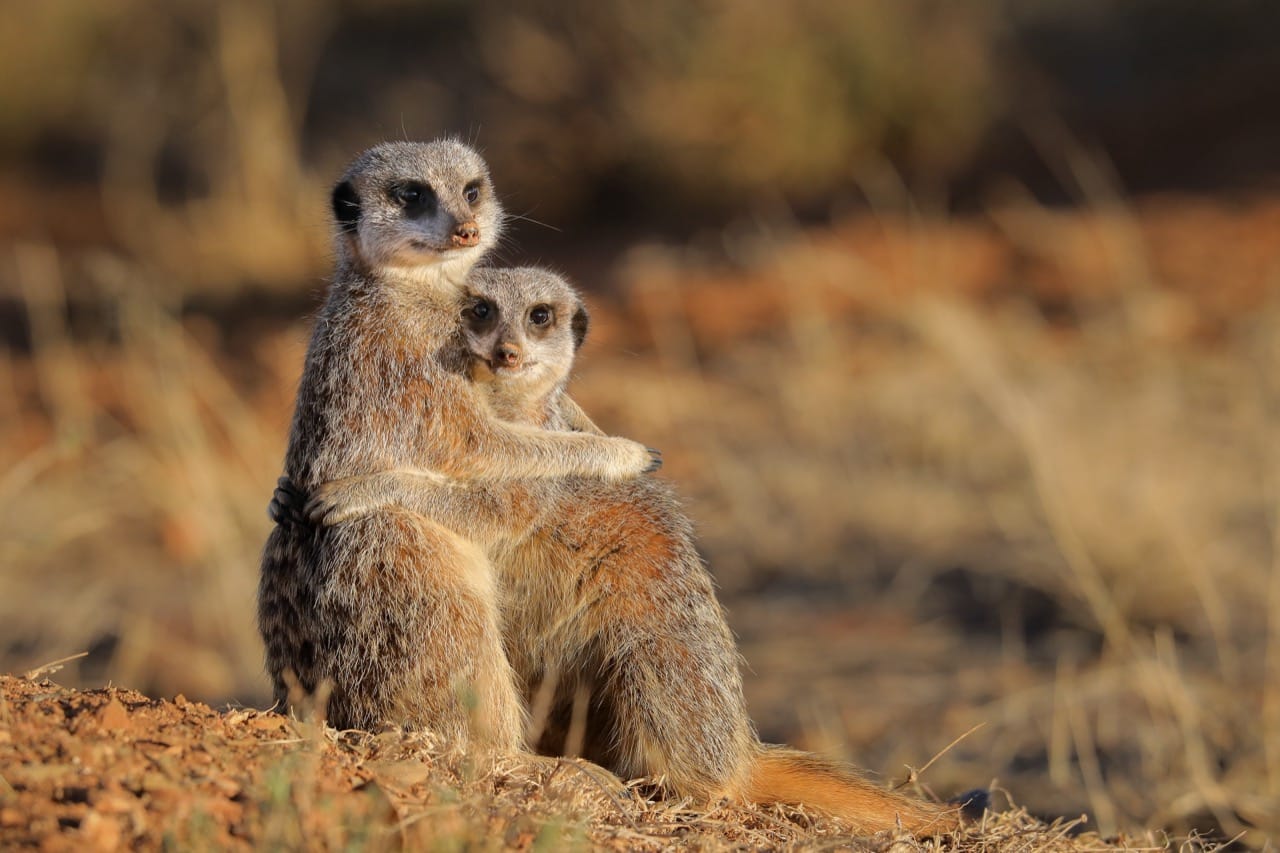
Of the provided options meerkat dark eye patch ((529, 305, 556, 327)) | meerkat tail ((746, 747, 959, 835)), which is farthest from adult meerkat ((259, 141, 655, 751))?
meerkat tail ((746, 747, 959, 835))

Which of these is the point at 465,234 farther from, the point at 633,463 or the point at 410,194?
the point at 633,463

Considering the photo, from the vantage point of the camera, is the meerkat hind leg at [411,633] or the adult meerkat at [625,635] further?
the adult meerkat at [625,635]

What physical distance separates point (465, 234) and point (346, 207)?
497mm

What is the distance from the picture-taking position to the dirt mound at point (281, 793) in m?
2.78

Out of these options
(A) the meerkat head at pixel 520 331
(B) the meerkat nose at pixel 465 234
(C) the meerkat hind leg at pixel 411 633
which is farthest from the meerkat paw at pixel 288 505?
(B) the meerkat nose at pixel 465 234

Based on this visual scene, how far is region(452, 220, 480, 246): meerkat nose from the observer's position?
4.22 meters

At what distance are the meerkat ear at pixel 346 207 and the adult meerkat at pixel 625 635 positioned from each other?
537mm

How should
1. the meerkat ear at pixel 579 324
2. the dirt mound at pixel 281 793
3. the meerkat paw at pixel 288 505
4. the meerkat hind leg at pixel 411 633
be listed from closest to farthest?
1. the dirt mound at pixel 281 793
2. the meerkat hind leg at pixel 411 633
3. the meerkat paw at pixel 288 505
4. the meerkat ear at pixel 579 324

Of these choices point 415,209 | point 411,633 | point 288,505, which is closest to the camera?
point 411,633

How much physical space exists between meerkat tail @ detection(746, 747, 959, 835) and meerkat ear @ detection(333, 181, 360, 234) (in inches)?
79.2

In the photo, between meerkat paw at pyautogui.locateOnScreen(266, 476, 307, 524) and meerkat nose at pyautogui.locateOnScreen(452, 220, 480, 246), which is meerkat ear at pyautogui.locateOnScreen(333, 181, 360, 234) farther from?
meerkat paw at pyautogui.locateOnScreen(266, 476, 307, 524)

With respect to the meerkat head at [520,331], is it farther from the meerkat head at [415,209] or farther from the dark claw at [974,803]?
the dark claw at [974,803]

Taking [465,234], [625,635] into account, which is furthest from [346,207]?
[625,635]

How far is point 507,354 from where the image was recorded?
4.12 m
